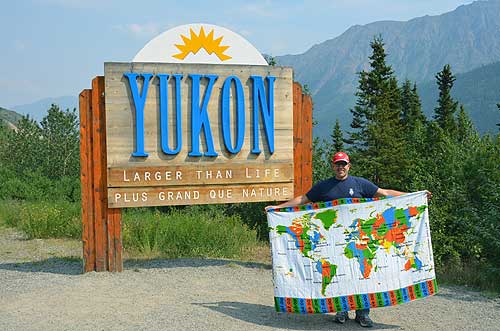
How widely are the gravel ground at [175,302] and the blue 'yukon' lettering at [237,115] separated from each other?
5.82 feet

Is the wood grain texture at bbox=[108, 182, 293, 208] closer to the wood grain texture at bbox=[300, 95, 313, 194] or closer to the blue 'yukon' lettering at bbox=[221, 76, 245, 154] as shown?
the wood grain texture at bbox=[300, 95, 313, 194]

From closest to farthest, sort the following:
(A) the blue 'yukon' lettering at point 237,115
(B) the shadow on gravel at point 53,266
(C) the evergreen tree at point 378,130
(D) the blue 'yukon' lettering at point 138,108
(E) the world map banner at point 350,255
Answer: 1. (E) the world map banner at point 350,255
2. (D) the blue 'yukon' lettering at point 138,108
3. (A) the blue 'yukon' lettering at point 237,115
4. (B) the shadow on gravel at point 53,266
5. (C) the evergreen tree at point 378,130

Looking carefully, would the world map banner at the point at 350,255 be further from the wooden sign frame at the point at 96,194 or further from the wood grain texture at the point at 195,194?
the wooden sign frame at the point at 96,194

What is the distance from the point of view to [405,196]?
6.16 m

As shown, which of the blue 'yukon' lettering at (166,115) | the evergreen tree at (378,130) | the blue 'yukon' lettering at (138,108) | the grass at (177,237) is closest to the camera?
the blue 'yukon' lettering at (138,108)

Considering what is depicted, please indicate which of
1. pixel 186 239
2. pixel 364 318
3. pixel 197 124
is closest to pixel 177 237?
pixel 186 239

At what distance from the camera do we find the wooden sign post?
25.6 ft

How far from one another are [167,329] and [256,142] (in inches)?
130

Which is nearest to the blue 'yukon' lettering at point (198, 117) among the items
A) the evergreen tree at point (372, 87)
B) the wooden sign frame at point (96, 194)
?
the wooden sign frame at point (96, 194)

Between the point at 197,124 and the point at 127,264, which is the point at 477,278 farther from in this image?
the point at 127,264

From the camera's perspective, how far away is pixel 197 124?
26.3ft

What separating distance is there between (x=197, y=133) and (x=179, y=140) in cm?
25

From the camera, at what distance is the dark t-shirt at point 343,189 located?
236 inches

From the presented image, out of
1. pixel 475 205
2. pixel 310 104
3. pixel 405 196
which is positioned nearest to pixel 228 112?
pixel 310 104
